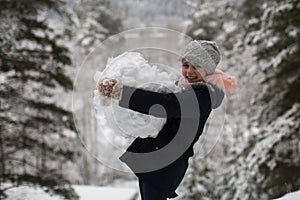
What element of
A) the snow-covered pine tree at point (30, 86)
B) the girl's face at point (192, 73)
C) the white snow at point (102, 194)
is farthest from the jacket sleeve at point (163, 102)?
the white snow at point (102, 194)

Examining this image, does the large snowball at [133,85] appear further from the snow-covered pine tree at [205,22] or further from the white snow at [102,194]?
the snow-covered pine tree at [205,22]

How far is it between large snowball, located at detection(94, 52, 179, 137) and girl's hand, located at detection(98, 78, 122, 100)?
36mm

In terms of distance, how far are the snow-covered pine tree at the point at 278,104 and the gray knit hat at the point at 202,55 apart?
19.3 ft

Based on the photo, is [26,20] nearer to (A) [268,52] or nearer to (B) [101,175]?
(A) [268,52]

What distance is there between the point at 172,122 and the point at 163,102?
20 cm

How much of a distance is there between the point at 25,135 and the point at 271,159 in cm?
456

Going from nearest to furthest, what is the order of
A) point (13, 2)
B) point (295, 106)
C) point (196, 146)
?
point (196, 146)
point (13, 2)
point (295, 106)

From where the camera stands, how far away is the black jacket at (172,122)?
6.88 feet

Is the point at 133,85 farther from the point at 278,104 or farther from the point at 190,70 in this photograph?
the point at 278,104

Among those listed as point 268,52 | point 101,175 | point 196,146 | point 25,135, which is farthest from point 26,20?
point 101,175

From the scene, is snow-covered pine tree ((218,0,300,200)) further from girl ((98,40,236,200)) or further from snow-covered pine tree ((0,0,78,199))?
girl ((98,40,236,200))

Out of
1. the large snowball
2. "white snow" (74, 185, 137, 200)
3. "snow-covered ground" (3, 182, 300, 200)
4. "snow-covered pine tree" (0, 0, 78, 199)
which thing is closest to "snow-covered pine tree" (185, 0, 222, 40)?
"snow-covered ground" (3, 182, 300, 200)

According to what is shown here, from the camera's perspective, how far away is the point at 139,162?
234 cm

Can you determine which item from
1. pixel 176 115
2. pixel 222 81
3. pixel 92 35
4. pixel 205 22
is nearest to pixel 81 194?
pixel 205 22
